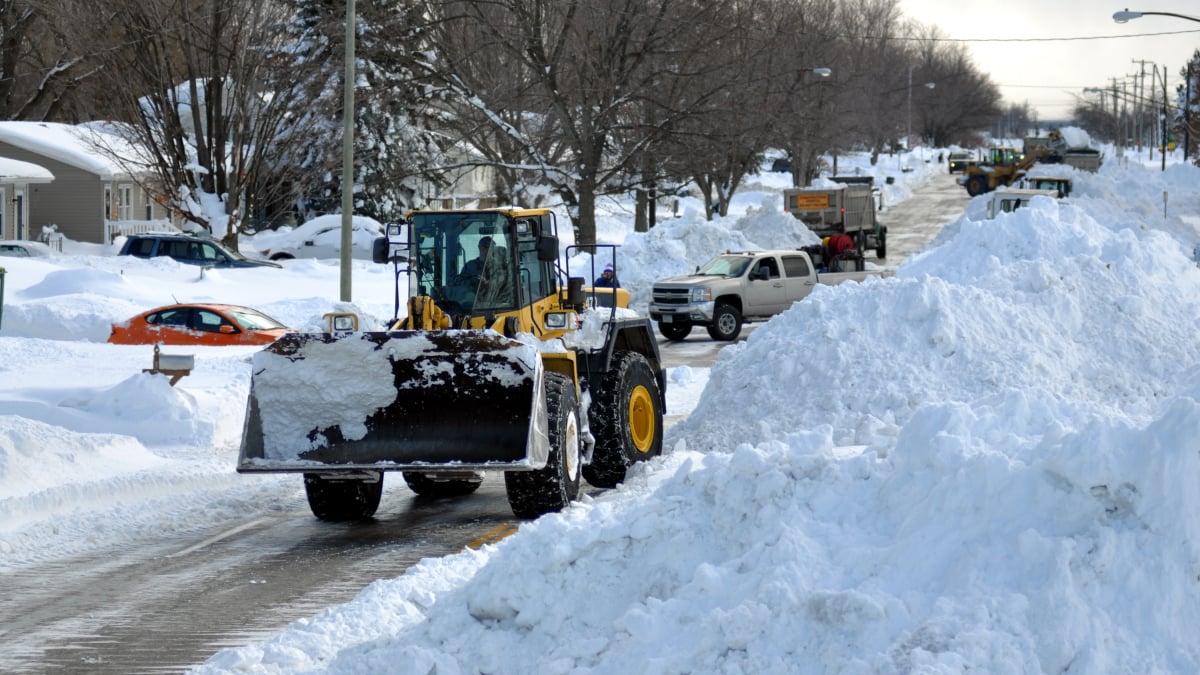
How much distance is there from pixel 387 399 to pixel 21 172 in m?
38.9

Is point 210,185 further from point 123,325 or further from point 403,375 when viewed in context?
point 403,375

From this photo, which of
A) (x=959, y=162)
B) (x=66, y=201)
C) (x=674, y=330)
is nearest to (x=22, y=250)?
(x=66, y=201)

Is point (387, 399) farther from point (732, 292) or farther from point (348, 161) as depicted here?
point (732, 292)

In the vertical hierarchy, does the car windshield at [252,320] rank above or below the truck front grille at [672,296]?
below

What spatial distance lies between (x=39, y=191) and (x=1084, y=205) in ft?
122

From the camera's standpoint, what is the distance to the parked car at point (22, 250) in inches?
1512

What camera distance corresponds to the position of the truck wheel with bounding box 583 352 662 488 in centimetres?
1311

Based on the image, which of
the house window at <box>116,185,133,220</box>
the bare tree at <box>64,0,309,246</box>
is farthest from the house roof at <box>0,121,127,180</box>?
the bare tree at <box>64,0,309,246</box>

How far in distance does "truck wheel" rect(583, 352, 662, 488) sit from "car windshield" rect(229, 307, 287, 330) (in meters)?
12.9

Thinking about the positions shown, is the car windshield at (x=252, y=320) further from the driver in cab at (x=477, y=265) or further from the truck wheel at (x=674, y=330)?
the driver in cab at (x=477, y=265)

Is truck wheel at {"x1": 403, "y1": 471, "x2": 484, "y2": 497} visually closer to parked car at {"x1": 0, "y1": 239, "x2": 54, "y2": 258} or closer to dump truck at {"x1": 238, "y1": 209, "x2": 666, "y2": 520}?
dump truck at {"x1": 238, "y1": 209, "x2": 666, "y2": 520}

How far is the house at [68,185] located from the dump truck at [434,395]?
3852cm

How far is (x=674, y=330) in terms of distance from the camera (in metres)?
30.2

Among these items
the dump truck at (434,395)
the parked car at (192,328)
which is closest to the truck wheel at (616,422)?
the dump truck at (434,395)
